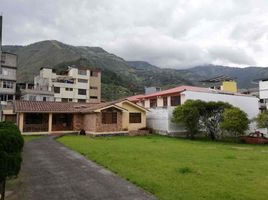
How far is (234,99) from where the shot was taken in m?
43.8

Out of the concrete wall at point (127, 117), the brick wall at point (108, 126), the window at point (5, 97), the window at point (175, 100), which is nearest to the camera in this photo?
the brick wall at point (108, 126)

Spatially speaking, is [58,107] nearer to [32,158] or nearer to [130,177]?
[32,158]

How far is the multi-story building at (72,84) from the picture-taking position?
77.9 metres

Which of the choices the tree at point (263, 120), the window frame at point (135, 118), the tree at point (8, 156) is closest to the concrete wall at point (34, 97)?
the window frame at point (135, 118)

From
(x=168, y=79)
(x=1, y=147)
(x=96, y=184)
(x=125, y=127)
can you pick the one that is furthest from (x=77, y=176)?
(x=168, y=79)

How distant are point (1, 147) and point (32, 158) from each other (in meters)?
9.25

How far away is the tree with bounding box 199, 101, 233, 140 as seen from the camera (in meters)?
35.8

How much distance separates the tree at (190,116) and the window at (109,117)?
719 centimetres

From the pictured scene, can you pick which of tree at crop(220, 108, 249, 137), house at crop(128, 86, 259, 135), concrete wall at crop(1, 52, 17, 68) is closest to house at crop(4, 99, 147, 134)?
house at crop(128, 86, 259, 135)

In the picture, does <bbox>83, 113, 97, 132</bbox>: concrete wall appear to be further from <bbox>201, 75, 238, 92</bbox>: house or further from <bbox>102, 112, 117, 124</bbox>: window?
<bbox>201, 75, 238, 92</bbox>: house

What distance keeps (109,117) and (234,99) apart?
18099 millimetres

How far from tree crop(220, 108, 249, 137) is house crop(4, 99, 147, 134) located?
10.9m

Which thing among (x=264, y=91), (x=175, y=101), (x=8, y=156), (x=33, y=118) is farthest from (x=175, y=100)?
(x=8, y=156)

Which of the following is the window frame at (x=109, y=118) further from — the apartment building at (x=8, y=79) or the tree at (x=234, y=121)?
the apartment building at (x=8, y=79)
